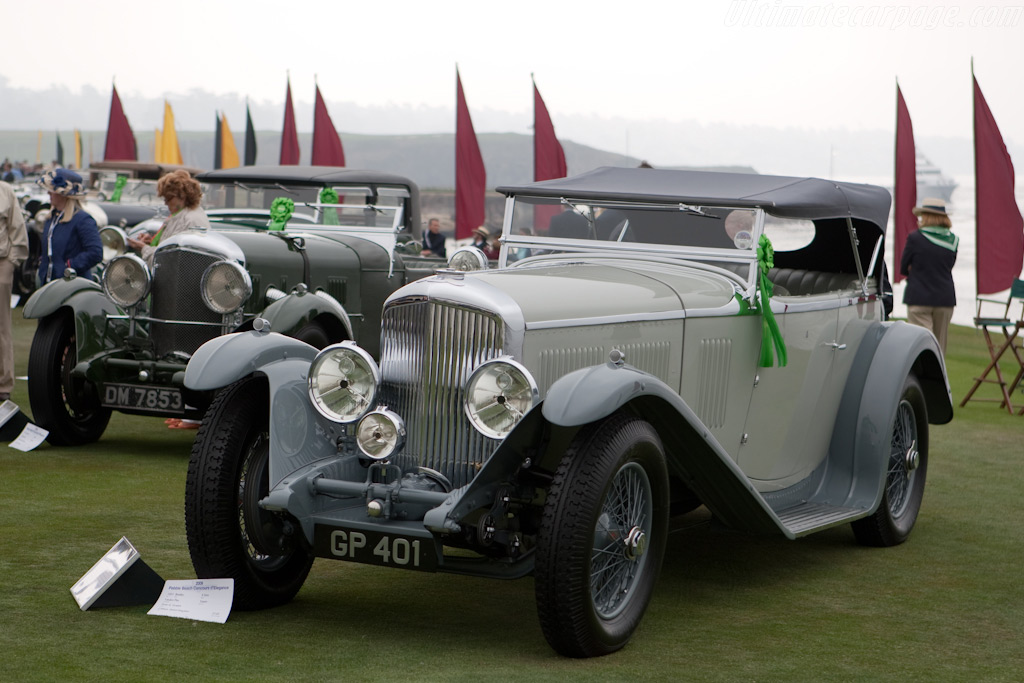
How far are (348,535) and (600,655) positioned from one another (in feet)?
2.84

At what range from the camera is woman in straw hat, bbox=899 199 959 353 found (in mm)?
10078

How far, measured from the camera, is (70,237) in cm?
787

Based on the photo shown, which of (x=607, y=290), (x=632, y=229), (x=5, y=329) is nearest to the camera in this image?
(x=607, y=290)

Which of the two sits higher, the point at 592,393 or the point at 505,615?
the point at 592,393

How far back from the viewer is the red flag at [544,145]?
667 inches

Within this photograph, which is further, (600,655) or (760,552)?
(760,552)

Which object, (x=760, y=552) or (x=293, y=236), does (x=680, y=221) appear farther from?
(x=293, y=236)

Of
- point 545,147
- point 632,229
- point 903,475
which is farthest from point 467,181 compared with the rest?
point 632,229

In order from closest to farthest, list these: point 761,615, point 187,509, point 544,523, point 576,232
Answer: point 544,523 < point 187,509 < point 761,615 < point 576,232

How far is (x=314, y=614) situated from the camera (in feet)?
13.5

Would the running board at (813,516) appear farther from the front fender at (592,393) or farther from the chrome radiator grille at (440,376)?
the chrome radiator grille at (440,376)

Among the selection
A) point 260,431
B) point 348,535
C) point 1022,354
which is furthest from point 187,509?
point 1022,354

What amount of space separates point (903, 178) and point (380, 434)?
36.4ft

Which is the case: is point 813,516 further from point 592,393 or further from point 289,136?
point 289,136
